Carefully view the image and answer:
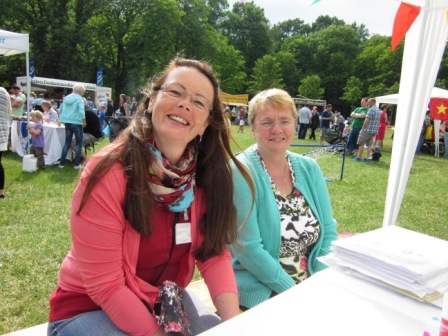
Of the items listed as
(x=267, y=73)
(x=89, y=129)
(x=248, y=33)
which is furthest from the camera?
(x=248, y=33)

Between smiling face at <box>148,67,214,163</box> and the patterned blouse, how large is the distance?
782mm

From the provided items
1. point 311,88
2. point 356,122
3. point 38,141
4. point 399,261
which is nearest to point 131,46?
point 311,88

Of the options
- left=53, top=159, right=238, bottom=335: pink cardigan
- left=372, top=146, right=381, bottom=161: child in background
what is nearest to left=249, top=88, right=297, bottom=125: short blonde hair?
left=53, top=159, right=238, bottom=335: pink cardigan

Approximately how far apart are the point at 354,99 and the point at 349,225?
45071 mm

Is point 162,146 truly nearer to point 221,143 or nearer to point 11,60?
point 221,143

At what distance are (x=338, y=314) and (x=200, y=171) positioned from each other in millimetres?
903

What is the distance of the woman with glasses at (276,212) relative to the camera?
2.00m

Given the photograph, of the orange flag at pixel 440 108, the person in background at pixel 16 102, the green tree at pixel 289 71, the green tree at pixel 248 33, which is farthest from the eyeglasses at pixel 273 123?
the green tree at pixel 248 33

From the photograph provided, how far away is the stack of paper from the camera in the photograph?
1.27 metres

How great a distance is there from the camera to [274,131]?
88.3 inches

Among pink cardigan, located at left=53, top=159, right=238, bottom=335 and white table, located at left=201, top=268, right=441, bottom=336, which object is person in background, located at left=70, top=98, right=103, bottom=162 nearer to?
pink cardigan, located at left=53, top=159, right=238, bottom=335

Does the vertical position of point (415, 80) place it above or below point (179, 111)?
above

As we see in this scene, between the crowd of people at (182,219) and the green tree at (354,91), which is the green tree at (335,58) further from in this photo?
the crowd of people at (182,219)

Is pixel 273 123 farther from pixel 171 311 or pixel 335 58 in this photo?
pixel 335 58
